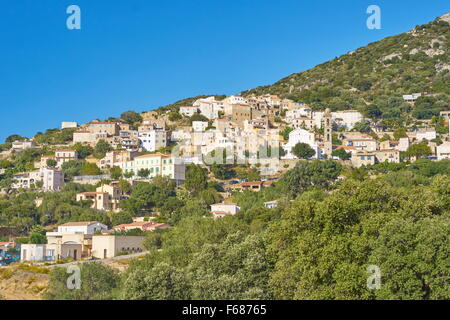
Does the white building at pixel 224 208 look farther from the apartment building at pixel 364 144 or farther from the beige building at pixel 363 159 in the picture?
the apartment building at pixel 364 144

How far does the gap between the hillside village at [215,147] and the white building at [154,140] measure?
14 cm

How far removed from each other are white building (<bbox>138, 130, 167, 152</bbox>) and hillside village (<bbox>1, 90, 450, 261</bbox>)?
0.14m

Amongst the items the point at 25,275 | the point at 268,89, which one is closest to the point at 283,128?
the point at 268,89

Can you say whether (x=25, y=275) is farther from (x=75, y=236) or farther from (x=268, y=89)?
(x=268, y=89)

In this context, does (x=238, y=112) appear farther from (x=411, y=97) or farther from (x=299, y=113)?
(x=411, y=97)

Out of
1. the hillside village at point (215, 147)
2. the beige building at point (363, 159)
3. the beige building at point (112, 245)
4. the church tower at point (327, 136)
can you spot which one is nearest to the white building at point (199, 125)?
the hillside village at point (215, 147)

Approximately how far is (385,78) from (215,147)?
2375 inches

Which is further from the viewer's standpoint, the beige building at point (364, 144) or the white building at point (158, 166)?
the beige building at point (364, 144)

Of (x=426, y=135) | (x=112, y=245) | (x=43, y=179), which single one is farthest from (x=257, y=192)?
(x=426, y=135)

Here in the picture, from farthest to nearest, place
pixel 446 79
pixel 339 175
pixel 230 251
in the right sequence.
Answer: pixel 446 79, pixel 339 175, pixel 230 251

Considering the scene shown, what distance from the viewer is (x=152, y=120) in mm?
119625

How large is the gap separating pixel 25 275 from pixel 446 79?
107525 millimetres

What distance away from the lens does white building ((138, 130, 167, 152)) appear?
10469cm

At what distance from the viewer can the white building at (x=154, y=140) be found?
10469 centimetres
